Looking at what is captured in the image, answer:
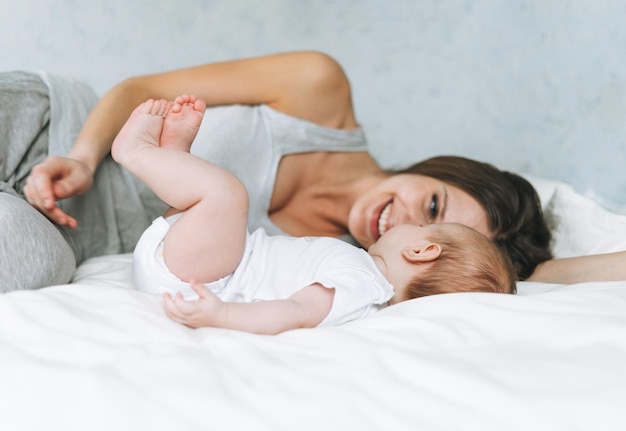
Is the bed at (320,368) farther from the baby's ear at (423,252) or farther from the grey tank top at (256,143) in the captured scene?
the grey tank top at (256,143)

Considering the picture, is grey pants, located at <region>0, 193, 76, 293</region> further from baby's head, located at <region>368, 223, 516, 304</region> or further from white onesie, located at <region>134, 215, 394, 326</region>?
baby's head, located at <region>368, 223, 516, 304</region>

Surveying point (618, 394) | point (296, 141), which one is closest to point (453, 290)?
point (618, 394)

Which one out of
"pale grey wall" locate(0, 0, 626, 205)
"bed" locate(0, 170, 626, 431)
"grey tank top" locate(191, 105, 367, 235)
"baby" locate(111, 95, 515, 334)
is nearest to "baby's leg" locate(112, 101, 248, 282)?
"baby" locate(111, 95, 515, 334)

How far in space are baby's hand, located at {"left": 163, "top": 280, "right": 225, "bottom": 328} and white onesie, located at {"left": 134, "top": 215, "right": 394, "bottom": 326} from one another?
18cm

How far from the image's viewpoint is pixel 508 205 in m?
1.60

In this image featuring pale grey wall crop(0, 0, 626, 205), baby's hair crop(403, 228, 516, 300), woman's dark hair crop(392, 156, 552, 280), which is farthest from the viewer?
pale grey wall crop(0, 0, 626, 205)

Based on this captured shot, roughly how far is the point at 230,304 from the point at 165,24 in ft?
5.25

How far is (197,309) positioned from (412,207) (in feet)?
2.46

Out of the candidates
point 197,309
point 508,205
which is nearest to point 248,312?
point 197,309

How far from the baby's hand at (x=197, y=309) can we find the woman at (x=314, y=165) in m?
0.55

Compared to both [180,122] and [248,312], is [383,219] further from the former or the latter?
[248,312]

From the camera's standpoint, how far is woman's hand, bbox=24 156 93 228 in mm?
1231

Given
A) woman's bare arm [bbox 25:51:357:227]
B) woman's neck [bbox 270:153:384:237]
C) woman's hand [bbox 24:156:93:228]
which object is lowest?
woman's neck [bbox 270:153:384:237]

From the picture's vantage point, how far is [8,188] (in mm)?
1347
